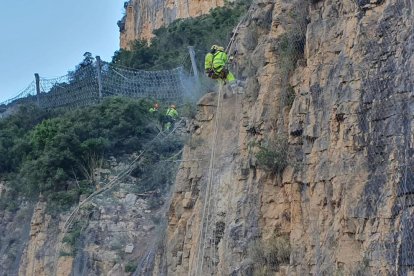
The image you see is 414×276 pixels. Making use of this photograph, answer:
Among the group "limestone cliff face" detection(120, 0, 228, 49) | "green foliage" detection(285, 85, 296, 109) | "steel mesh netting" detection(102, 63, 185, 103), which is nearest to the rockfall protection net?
"steel mesh netting" detection(102, 63, 185, 103)

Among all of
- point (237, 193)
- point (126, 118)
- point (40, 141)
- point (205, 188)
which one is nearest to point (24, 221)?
point (40, 141)

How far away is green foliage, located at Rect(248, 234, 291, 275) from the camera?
15500mm

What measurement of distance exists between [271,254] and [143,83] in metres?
24.5

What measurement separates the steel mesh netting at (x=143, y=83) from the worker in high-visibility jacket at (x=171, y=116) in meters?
2.64

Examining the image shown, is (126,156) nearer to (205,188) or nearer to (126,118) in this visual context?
(126,118)

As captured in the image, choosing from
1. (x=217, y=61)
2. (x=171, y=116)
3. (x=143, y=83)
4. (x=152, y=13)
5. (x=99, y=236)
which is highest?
(x=152, y=13)

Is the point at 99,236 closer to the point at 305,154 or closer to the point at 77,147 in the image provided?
the point at 77,147

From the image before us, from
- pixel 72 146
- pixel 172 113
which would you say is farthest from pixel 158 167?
pixel 72 146

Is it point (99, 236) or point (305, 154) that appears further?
point (99, 236)

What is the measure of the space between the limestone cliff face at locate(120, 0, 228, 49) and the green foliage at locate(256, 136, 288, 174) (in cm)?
3353

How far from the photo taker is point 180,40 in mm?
45719

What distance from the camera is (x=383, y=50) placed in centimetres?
1362

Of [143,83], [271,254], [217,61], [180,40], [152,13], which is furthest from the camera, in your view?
[152,13]

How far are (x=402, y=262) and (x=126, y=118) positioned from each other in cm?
2331
